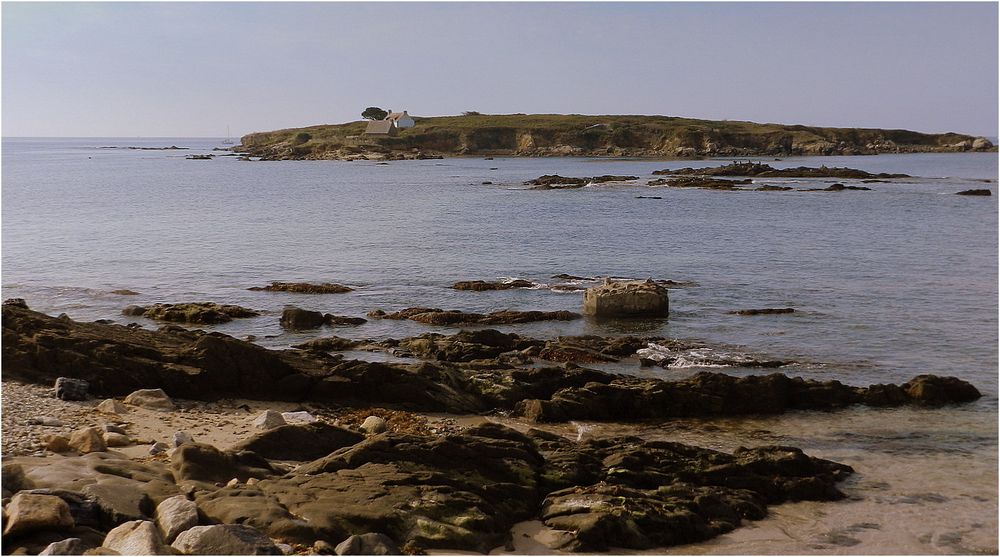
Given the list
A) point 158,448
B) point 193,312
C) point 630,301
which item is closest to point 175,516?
point 158,448

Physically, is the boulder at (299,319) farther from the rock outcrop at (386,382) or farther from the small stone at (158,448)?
the small stone at (158,448)

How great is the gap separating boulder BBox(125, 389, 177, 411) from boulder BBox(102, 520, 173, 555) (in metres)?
6.53

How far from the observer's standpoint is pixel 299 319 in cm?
2536

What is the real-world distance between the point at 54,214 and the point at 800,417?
2504 inches

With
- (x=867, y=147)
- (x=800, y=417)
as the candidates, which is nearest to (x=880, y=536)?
(x=800, y=417)

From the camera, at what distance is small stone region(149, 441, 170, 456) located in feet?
40.4

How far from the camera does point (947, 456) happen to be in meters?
15.0

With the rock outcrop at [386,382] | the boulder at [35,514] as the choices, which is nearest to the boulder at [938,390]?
the rock outcrop at [386,382]

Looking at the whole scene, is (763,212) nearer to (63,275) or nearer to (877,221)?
(877,221)

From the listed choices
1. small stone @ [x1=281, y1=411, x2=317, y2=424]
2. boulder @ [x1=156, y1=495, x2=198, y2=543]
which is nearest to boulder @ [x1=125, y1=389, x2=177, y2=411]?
small stone @ [x1=281, y1=411, x2=317, y2=424]

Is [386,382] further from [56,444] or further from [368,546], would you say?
[368,546]

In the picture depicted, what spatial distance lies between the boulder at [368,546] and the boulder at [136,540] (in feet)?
6.29

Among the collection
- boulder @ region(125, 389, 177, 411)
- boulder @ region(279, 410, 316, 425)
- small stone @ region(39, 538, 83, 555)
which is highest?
small stone @ region(39, 538, 83, 555)

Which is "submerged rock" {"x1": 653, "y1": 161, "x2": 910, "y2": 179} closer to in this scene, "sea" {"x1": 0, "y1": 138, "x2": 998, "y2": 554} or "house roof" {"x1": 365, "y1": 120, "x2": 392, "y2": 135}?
"sea" {"x1": 0, "y1": 138, "x2": 998, "y2": 554}
